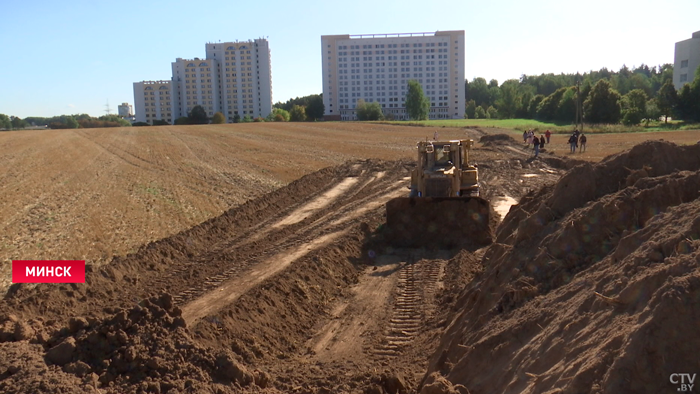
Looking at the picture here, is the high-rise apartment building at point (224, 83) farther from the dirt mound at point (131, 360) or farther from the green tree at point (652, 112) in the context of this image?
the dirt mound at point (131, 360)

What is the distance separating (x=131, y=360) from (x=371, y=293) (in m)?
6.07

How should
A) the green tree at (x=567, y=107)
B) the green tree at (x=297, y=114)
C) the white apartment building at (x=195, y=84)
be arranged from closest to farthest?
the green tree at (x=567, y=107) → the green tree at (x=297, y=114) → the white apartment building at (x=195, y=84)

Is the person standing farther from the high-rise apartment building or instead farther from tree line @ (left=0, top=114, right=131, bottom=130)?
the high-rise apartment building

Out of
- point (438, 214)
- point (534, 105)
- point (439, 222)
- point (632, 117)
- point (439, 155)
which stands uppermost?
point (534, 105)

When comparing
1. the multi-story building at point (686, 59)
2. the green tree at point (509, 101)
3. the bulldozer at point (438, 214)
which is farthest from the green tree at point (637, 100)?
the bulldozer at point (438, 214)

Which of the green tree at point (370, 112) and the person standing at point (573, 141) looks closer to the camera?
the person standing at point (573, 141)

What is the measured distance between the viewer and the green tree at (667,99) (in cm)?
6788

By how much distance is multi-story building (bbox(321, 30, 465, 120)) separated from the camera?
154 meters

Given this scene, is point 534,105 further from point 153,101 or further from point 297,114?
point 153,101

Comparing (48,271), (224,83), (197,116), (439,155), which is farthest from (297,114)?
(48,271)

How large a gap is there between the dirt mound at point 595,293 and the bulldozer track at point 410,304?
1.06 metres

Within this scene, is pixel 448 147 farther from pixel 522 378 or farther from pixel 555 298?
pixel 522 378

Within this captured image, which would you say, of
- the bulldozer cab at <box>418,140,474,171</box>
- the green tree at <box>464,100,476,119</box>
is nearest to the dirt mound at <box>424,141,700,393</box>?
the bulldozer cab at <box>418,140,474,171</box>

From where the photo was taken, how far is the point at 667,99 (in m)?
69.3
